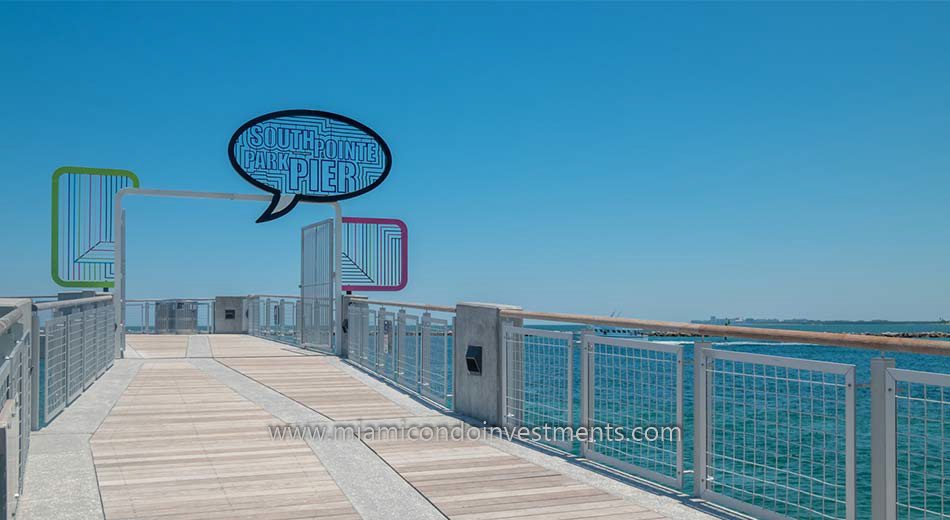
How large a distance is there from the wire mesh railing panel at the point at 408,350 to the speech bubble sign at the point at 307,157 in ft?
17.6

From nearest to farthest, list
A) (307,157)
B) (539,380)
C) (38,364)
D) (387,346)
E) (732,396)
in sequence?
(732,396) → (38,364) → (539,380) → (387,346) → (307,157)

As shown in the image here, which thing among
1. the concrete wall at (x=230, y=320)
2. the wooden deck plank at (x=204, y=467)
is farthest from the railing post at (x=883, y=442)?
the concrete wall at (x=230, y=320)

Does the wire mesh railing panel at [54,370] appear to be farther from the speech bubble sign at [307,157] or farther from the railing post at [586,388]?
the speech bubble sign at [307,157]

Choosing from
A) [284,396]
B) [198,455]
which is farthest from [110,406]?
[198,455]

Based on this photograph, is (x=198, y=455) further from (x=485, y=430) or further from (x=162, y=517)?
(x=485, y=430)

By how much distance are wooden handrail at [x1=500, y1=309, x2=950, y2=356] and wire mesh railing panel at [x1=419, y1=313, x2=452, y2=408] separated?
96.1 inches

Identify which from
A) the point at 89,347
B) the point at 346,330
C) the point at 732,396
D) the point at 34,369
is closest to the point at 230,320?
the point at 346,330

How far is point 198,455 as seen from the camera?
610 cm

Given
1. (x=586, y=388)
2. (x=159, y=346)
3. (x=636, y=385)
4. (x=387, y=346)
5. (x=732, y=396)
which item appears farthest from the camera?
(x=159, y=346)

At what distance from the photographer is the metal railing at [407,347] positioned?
8859 mm

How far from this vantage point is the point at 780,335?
422 cm

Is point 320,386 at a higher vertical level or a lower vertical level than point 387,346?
lower

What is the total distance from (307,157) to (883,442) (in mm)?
12499

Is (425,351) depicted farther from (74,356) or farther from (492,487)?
(492,487)
